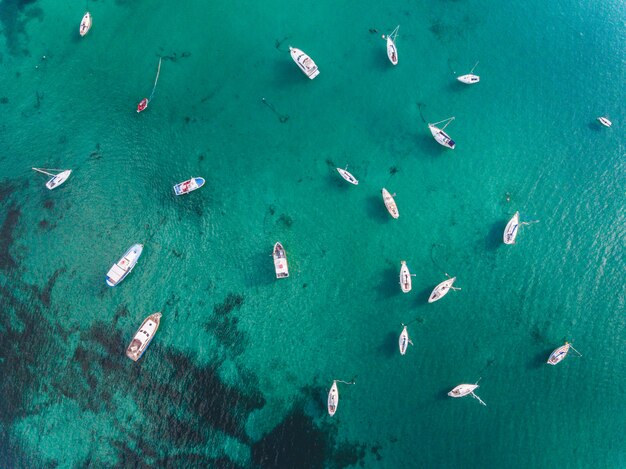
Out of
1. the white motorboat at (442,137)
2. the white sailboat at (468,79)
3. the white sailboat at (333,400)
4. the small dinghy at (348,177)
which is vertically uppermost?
→ the white sailboat at (468,79)

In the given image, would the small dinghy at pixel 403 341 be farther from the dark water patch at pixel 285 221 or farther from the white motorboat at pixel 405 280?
the dark water patch at pixel 285 221

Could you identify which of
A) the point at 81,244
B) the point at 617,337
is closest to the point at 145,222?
the point at 81,244

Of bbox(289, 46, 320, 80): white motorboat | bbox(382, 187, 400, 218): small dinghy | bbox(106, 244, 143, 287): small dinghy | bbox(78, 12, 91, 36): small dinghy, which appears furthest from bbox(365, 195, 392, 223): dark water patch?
bbox(78, 12, 91, 36): small dinghy

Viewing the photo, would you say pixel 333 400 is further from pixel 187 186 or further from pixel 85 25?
pixel 85 25

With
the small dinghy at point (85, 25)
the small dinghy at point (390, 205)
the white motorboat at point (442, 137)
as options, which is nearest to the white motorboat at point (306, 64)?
the white motorboat at point (442, 137)

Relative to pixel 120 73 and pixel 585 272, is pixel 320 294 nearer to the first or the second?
pixel 585 272

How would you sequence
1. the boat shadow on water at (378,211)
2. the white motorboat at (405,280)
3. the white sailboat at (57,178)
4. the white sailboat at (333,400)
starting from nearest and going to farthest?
1. the white sailboat at (333,400)
2. the white motorboat at (405,280)
3. the boat shadow on water at (378,211)
4. the white sailboat at (57,178)
